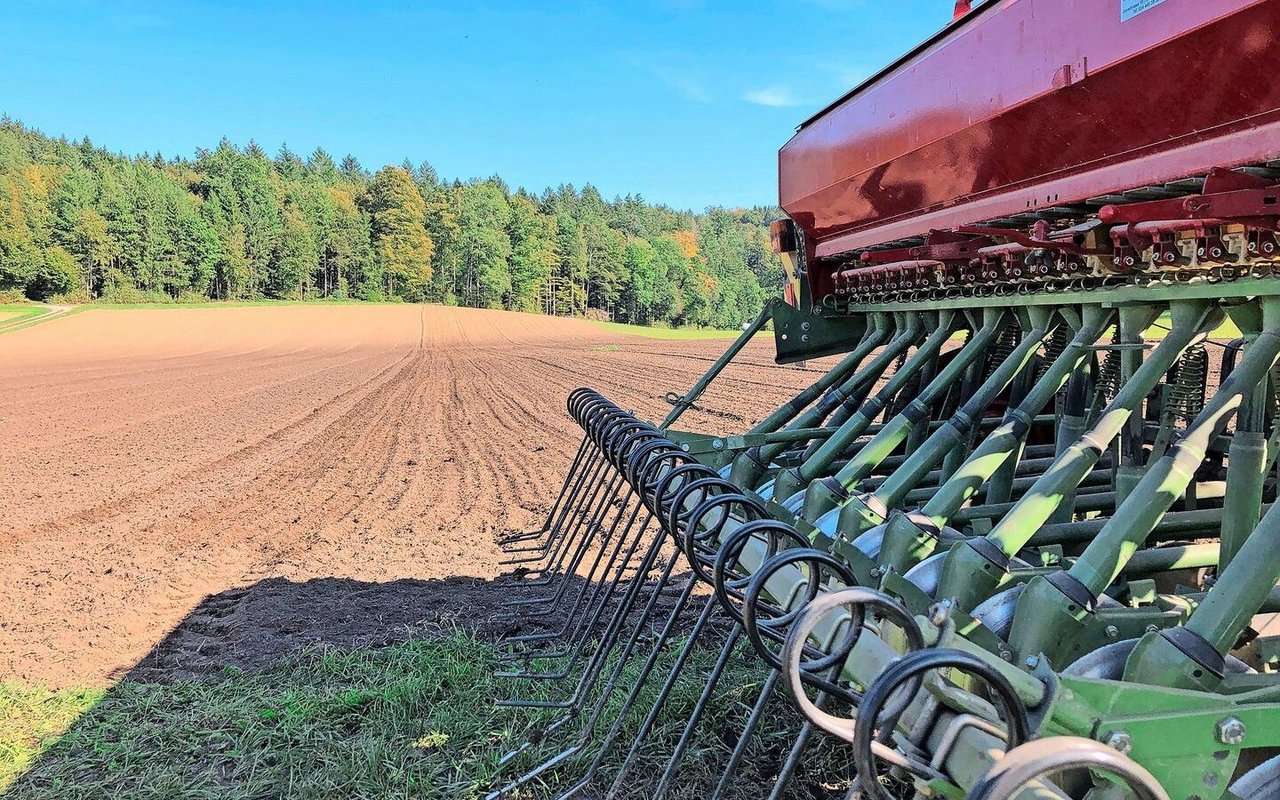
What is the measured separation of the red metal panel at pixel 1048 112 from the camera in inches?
77.8

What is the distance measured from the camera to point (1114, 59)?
2.27m

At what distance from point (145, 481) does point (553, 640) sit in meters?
6.64

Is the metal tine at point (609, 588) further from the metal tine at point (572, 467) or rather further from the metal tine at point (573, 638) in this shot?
the metal tine at point (572, 467)

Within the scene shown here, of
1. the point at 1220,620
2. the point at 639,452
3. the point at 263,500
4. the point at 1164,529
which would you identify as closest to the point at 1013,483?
A: the point at 1164,529

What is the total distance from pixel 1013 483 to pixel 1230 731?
79.5 inches

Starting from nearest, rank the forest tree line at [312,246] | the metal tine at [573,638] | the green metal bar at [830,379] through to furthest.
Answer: the metal tine at [573,638], the green metal bar at [830,379], the forest tree line at [312,246]

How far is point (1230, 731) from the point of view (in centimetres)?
142

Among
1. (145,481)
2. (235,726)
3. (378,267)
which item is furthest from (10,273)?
(235,726)

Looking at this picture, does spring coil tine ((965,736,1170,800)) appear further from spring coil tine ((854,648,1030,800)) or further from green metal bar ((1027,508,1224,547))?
green metal bar ((1027,508,1224,547))

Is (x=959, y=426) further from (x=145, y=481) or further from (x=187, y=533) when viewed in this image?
(x=145, y=481)

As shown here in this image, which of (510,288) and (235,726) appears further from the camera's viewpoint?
(510,288)

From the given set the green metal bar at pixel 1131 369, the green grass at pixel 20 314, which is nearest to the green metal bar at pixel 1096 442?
the green metal bar at pixel 1131 369

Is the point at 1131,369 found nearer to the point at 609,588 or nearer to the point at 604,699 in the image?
the point at 604,699

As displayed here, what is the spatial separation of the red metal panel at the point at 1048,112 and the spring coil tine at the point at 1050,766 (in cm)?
155
